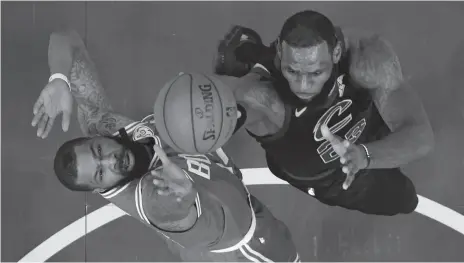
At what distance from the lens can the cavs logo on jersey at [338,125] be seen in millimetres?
1285

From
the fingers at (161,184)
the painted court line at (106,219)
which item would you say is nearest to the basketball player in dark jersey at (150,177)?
the fingers at (161,184)

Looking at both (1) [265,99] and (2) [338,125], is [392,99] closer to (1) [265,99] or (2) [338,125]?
(2) [338,125]

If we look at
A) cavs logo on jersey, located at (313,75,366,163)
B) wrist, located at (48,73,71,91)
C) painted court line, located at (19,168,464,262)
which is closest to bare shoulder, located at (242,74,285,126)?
cavs logo on jersey, located at (313,75,366,163)

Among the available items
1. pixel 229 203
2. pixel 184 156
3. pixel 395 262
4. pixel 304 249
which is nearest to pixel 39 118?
pixel 184 156

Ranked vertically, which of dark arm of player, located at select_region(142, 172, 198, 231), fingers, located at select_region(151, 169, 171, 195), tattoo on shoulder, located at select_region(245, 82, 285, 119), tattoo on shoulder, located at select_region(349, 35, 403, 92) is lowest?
dark arm of player, located at select_region(142, 172, 198, 231)

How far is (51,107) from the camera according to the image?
123 centimetres

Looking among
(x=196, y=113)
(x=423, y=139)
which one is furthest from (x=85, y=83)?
(x=423, y=139)

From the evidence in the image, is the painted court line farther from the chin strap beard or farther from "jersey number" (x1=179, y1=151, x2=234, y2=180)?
the chin strap beard

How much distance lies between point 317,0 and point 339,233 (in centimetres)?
92

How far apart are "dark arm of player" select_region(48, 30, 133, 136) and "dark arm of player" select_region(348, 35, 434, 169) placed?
0.66m

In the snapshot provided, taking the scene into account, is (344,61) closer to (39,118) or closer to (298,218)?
(39,118)

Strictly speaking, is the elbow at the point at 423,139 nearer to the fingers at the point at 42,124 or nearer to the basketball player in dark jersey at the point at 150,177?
the basketball player in dark jersey at the point at 150,177

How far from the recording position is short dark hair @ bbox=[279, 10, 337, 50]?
1112 mm

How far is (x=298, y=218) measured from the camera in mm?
2004
